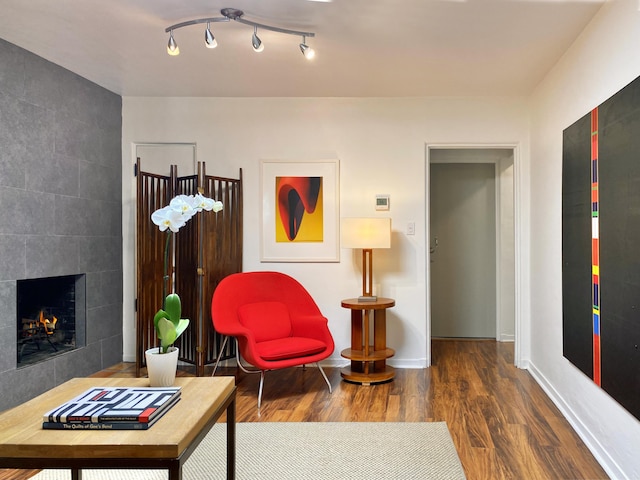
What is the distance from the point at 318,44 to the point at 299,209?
1.63m

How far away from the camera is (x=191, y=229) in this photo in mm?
4039

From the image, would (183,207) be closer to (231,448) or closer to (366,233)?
(231,448)

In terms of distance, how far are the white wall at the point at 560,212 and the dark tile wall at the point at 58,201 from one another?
3545 mm

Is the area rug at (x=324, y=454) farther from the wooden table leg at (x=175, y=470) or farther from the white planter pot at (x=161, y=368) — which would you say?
the wooden table leg at (x=175, y=470)

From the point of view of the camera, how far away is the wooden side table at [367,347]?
391 centimetres

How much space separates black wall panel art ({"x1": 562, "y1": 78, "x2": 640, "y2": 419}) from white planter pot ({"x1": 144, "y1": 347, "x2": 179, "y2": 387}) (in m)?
1.95

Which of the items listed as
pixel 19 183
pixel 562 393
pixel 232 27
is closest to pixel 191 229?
pixel 19 183

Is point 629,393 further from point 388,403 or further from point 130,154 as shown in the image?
point 130,154

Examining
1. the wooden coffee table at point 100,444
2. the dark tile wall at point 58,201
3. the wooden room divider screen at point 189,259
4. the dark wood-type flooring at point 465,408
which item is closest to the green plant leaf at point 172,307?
the wooden coffee table at point 100,444

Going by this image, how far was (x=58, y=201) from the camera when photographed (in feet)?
12.0

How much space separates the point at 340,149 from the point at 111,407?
3.28m

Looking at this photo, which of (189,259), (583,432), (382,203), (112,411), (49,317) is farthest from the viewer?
(382,203)

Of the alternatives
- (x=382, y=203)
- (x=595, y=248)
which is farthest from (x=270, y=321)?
(x=595, y=248)

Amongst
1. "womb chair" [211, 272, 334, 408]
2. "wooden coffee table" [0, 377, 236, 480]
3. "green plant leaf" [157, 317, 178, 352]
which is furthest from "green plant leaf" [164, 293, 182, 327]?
"womb chair" [211, 272, 334, 408]
